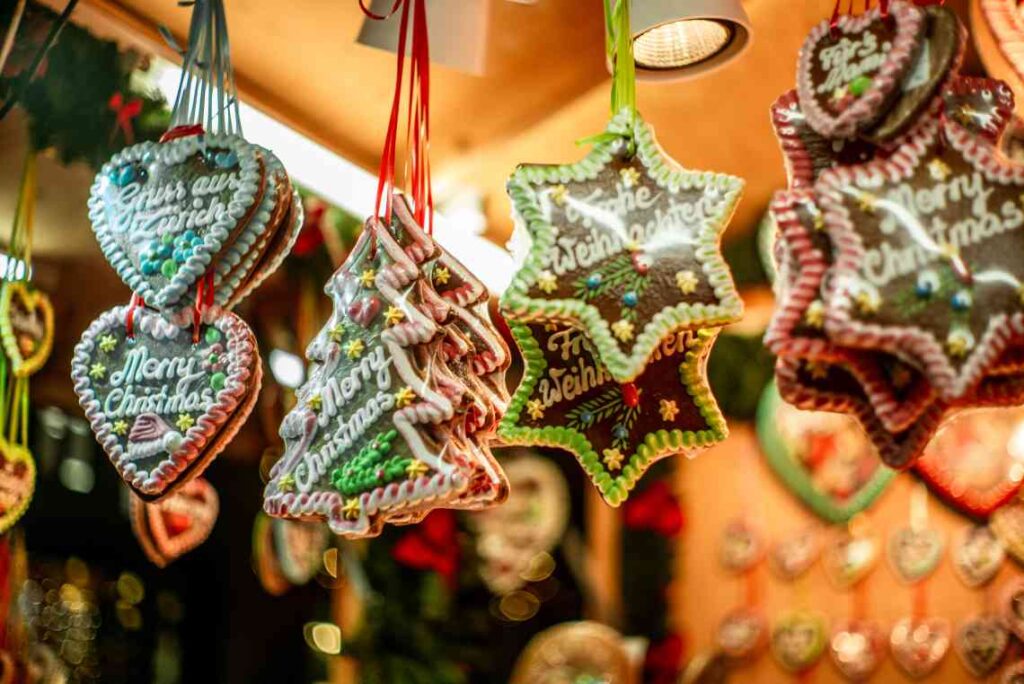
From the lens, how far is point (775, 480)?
11.5ft

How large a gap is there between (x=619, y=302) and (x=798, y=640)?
250 cm

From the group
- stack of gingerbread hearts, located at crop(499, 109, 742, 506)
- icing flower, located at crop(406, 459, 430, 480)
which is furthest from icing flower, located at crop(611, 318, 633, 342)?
icing flower, located at crop(406, 459, 430, 480)

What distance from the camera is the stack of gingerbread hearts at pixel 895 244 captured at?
987 millimetres

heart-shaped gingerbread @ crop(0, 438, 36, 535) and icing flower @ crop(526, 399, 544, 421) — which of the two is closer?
icing flower @ crop(526, 399, 544, 421)

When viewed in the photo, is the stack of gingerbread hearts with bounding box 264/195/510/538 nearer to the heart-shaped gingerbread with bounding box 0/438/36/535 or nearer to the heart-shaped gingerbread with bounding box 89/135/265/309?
the heart-shaped gingerbread with bounding box 89/135/265/309

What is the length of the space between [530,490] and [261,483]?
3.27ft

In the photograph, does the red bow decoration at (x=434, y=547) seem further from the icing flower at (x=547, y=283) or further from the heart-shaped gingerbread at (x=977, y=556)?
the icing flower at (x=547, y=283)

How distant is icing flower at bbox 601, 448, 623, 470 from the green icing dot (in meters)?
0.48

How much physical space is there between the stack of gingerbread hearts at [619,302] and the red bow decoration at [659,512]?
94.9 inches

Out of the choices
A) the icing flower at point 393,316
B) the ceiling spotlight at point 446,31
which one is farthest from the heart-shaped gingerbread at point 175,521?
the icing flower at point 393,316

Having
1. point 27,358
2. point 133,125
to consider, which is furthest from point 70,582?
point 133,125

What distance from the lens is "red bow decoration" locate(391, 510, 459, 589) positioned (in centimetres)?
328

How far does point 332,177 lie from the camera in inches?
101

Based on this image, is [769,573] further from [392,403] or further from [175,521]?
[392,403]
